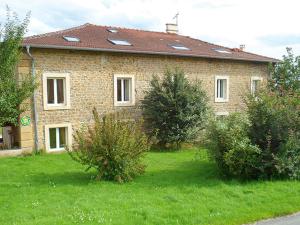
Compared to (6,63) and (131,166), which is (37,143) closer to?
(6,63)

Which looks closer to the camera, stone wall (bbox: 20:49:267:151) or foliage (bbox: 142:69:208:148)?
stone wall (bbox: 20:49:267:151)

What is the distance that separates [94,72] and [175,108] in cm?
386

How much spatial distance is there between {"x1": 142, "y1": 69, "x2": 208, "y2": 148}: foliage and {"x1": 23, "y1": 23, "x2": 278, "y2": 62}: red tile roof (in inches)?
70.8

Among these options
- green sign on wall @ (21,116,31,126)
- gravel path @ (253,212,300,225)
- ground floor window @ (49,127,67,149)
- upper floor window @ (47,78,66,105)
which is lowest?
gravel path @ (253,212,300,225)

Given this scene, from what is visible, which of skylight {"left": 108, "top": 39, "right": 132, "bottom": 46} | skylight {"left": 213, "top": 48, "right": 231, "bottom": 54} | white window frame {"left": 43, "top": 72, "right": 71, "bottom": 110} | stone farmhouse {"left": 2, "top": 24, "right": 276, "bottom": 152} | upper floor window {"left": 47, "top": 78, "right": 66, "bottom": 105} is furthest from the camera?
skylight {"left": 213, "top": 48, "right": 231, "bottom": 54}

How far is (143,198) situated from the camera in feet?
25.5

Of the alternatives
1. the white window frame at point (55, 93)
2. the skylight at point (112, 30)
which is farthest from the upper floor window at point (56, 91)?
the skylight at point (112, 30)

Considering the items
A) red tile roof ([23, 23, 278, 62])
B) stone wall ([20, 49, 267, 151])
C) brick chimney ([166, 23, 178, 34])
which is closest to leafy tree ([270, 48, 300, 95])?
red tile roof ([23, 23, 278, 62])

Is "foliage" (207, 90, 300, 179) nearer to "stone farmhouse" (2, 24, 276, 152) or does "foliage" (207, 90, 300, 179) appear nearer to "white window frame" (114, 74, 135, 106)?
"stone farmhouse" (2, 24, 276, 152)

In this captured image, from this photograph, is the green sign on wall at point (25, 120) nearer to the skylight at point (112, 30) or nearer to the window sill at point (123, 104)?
the window sill at point (123, 104)

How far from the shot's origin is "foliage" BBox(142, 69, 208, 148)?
16109 millimetres

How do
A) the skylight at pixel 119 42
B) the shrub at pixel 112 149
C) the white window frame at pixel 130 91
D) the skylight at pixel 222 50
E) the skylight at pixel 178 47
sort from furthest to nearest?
the skylight at pixel 222 50, the skylight at pixel 178 47, the skylight at pixel 119 42, the white window frame at pixel 130 91, the shrub at pixel 112 149

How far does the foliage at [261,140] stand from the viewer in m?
9.33

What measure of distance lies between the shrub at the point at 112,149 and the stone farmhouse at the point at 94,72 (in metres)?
4.69
